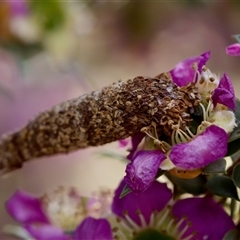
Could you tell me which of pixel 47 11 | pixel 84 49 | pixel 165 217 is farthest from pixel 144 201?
pixel 84 49

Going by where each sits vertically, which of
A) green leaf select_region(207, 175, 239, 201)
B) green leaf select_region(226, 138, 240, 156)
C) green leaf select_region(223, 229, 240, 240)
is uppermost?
green leaf select_region(226, 138, 240, 156)

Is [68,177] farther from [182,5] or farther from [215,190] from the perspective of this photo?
[215,190]

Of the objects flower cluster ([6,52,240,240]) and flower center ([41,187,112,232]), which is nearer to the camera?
flower cluster ([6,52,240,240])

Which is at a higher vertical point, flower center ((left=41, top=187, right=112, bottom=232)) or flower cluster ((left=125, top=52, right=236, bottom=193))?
flower cluster ((left=125, top=52, right=236, bottom=193))

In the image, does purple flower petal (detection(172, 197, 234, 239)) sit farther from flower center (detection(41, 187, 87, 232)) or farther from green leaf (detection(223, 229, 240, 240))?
flower center (detection(41, 187, 87, 232))

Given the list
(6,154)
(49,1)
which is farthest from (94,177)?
(6,154)

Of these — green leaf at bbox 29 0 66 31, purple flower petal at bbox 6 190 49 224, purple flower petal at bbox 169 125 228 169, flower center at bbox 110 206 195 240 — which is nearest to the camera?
purple flower petal at bbox 169 125 228 169

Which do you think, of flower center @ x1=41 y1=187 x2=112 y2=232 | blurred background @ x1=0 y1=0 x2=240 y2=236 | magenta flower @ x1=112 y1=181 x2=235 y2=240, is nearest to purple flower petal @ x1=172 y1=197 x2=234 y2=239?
magenta flower @ x1=112 y1=181 x2=235 y2=240
